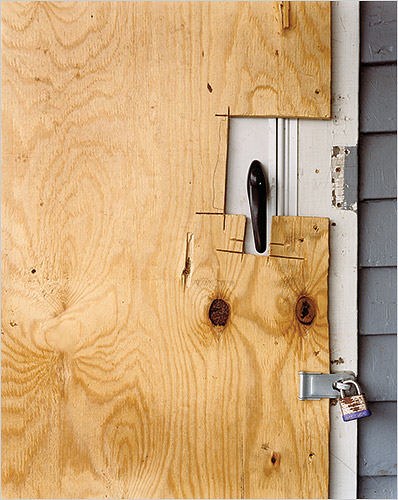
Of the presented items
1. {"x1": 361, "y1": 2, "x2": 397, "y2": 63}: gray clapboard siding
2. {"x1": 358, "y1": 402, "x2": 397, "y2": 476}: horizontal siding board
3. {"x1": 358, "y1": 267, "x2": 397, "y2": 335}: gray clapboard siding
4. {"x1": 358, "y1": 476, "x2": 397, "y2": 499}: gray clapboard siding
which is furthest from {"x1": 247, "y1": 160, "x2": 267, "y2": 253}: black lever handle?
{"x1": 358, "y1": 476, "x2": 397, "y2": 499}: gray clapboard siding

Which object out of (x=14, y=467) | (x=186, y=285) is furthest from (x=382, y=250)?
(x=14, y=467)

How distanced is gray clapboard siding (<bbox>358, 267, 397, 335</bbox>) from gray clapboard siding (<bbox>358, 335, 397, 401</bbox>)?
25 mm

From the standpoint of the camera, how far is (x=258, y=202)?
3.33 ft

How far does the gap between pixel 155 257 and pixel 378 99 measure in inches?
25.5

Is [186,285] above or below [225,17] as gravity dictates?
below

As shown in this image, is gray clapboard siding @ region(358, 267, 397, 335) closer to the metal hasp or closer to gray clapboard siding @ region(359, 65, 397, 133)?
the metal hasp

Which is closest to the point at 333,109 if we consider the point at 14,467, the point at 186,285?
the point at 186,285

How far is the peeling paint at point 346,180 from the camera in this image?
1.07m

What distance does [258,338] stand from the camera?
1.07m

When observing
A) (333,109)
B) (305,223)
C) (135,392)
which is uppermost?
(333,109)

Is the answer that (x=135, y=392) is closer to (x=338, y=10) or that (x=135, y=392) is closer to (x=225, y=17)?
(x=225, y=17)

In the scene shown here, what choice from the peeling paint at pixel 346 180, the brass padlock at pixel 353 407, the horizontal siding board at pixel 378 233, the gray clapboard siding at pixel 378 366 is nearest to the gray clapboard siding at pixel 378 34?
the peeling paint at pixel 346 180

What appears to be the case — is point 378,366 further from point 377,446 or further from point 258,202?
point 258,202

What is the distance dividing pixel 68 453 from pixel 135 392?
0.21 meters
